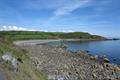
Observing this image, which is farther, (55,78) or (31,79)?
(55,78)

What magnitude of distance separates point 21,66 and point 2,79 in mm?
3809

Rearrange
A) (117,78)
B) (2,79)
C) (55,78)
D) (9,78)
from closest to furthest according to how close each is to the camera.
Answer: (2,79) < (9,78) < (55,78) < (117,78)

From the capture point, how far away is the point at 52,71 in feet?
72.9

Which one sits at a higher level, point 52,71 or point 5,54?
point 5,54

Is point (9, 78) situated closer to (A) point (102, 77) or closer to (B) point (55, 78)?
(B) point (55, 78)

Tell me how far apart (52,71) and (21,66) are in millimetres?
8240

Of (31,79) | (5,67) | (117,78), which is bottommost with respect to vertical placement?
(117,78)

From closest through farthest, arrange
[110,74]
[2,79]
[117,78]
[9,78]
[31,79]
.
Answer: [2,79]
[9,78]
[31,79]
[117,78]
[110,74]

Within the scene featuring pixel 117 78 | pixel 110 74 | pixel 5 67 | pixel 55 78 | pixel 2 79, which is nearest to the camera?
pixel 2 79

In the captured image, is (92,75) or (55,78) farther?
(92,75)

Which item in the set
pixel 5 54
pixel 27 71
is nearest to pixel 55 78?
pixel 27 71

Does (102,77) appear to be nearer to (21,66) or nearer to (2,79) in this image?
(21,66)

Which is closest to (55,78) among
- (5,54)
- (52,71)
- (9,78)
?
(52,71)

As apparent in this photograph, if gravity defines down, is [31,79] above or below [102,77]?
above
